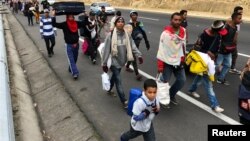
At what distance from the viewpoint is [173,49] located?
691cm

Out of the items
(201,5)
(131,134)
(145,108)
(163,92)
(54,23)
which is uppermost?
(54,23)

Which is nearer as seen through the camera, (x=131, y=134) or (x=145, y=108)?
(x=145, y=108)

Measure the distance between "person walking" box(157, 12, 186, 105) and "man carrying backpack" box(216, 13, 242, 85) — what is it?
6.73ft

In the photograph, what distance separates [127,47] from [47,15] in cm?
669

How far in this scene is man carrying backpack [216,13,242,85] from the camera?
27.7ft

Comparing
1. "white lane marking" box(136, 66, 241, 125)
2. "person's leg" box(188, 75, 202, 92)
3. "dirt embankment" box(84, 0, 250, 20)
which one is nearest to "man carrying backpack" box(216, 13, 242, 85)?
"person's leg" box(188, 75, 202, 92)

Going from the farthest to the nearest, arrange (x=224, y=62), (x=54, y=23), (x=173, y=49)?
1. (x=54, y=23)
2. (x=224, y=62)
3. (x=173, y=49)

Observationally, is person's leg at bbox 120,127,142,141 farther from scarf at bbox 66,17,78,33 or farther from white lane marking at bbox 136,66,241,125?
scarf at bbox 66,17,78,33

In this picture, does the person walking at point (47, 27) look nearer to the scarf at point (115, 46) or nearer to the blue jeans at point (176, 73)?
the scarf at point (115, 46)

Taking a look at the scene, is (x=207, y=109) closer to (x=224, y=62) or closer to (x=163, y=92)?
(x=163, y=92)

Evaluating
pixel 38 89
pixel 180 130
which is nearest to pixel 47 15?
pixel 38 89

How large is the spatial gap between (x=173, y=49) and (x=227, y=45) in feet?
7.88

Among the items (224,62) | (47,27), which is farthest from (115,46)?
(47,27)

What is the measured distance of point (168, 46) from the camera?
692 cm
